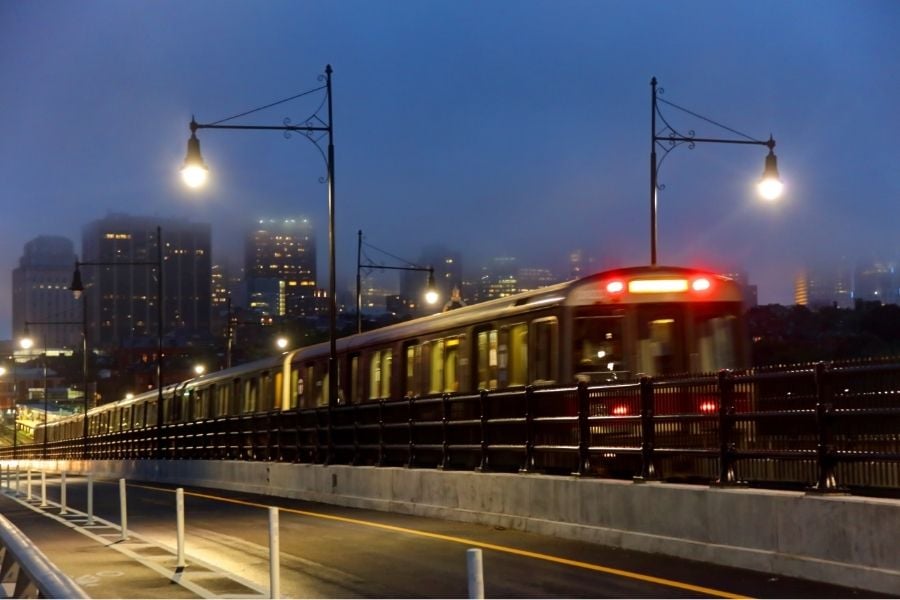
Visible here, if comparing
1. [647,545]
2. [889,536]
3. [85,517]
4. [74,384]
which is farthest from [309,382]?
[74,384]

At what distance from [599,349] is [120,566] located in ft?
29.1

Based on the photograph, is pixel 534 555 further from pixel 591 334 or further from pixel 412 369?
pixel 412 369

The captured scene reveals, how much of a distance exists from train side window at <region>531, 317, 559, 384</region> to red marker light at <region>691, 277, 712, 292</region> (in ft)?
8.64

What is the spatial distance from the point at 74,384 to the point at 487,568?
160m

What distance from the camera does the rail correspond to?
700 cm

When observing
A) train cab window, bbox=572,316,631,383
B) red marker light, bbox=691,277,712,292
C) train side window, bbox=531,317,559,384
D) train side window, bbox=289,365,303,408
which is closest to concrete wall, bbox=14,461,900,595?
train side window, bbox=531,317,559,384

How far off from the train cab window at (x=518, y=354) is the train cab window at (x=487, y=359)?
53cm

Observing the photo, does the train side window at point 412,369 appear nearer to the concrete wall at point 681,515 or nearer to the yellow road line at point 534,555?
the concrete wall at point 681,515

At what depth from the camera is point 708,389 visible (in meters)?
13.4

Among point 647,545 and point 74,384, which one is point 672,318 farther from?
point 74,384

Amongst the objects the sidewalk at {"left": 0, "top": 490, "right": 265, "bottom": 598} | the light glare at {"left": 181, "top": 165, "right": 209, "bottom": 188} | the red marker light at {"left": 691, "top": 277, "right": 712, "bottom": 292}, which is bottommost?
the sidewalk at {"left": 0, "top": 490, "right": 265, "bottom": 598}

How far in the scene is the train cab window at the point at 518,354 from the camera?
20.9 metres

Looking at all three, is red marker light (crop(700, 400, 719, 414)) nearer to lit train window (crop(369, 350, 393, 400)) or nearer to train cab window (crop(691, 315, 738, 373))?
train cab window (crop(691, 315, 738, 373))

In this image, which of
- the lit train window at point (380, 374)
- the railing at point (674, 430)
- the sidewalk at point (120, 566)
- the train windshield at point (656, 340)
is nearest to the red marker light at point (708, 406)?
the railing at point (674, 430)
